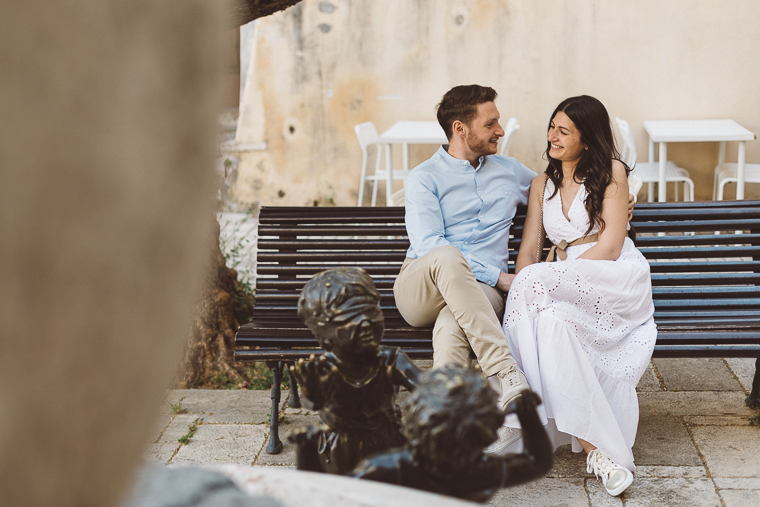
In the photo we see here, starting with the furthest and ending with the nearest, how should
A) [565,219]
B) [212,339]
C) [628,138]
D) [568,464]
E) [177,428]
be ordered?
[628,138], [212,339], [177,428], [565,219], [568,464]

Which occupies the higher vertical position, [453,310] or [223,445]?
[453,310]

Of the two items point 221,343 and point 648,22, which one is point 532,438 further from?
point 648,22

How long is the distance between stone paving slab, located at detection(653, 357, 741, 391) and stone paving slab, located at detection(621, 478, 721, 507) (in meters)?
1.08

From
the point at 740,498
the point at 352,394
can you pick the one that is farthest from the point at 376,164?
the point at 352,394

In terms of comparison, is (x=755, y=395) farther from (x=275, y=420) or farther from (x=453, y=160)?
(x=275, y=420)

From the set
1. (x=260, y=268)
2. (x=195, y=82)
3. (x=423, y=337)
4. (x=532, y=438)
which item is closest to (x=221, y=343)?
(x=260, y=268)

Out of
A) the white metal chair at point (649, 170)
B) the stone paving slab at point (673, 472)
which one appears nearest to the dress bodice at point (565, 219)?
the stone paving slab at point (673, 472)

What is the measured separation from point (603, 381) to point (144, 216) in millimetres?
3063

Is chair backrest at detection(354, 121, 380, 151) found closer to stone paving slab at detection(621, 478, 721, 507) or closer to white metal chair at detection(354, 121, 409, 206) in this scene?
white metal chair at detection(354, 121, 409, 206)

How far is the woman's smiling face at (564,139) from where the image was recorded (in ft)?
12.1

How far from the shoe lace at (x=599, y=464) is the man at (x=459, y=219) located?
0.64 metres

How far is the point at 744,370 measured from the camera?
4293mm

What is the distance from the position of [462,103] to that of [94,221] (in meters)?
3.72

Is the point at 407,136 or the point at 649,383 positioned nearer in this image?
the point at 649,383
